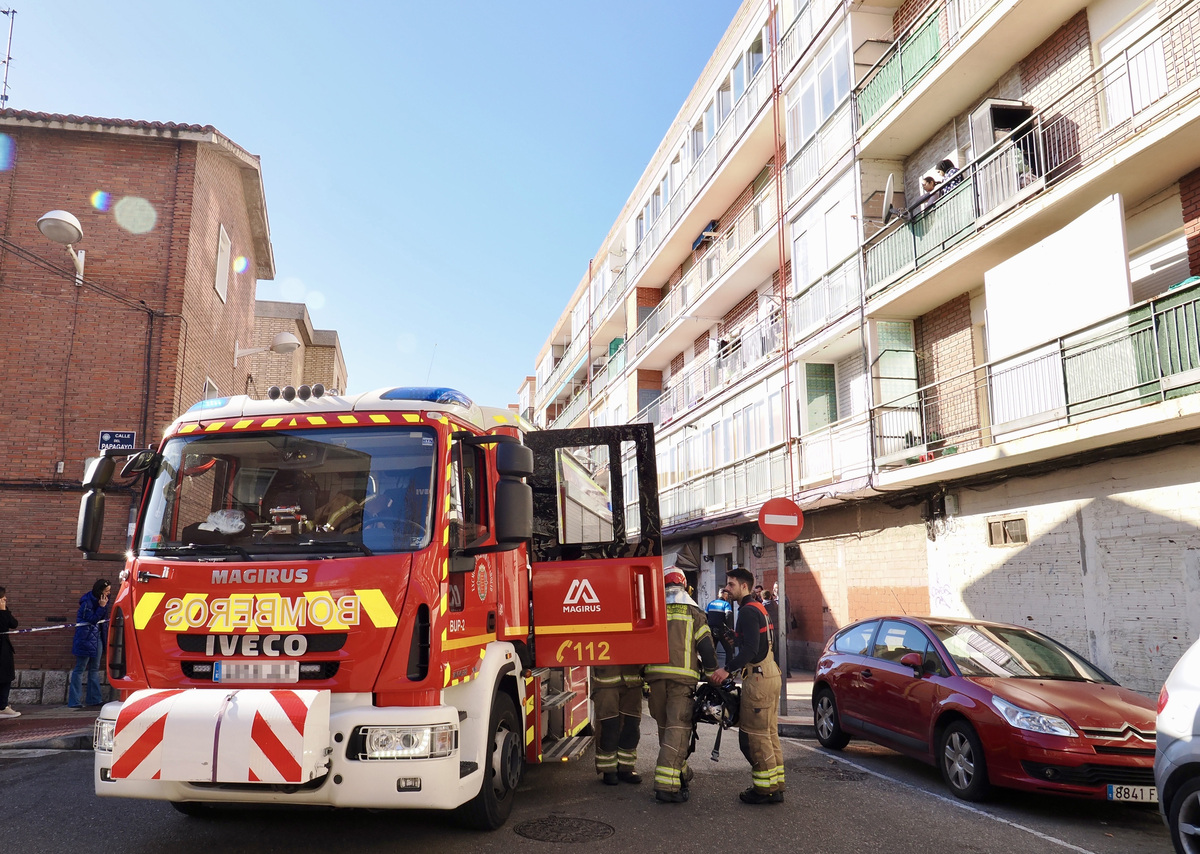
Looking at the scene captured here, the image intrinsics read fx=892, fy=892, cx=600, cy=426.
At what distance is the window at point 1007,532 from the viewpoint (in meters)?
13.0

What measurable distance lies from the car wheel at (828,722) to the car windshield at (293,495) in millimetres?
5991

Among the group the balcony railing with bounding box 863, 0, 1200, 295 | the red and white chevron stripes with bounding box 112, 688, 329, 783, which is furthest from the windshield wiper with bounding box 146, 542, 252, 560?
the balcony railing with bounding box 863, 0, 1200, 295

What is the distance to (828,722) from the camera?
9.45 meters

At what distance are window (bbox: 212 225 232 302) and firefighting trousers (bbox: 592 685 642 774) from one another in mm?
12971

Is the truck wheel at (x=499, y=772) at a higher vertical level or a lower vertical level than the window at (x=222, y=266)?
lower

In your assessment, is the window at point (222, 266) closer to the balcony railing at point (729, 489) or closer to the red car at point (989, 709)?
the balcony railing at point (729, 489)

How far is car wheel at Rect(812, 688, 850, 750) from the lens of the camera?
926cm

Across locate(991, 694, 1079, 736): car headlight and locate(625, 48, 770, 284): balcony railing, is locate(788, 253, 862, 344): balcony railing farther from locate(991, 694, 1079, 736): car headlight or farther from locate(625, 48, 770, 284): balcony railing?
locate(991, 694, 1079, 736): car headlight

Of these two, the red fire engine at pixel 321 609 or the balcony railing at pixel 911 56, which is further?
the balcony railing at pixel 911 56

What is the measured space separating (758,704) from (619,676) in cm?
106

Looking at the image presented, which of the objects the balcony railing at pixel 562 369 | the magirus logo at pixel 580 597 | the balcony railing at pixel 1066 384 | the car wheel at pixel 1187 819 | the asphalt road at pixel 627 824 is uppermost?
the balcony railing at pixel 562 369

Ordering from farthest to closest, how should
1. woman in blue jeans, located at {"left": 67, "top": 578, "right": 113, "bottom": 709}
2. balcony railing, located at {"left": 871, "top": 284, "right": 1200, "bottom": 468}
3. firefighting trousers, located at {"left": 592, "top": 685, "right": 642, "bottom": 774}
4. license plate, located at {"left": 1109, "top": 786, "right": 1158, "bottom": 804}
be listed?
woman in blue jeans, located at {"left": 67, "top": 578, "right": 113, "bottom": 709} < balcony railing, located at {"left": 871, "top": 284, "right": 1200, "bottom": 468} < firefighting trousers, located at {"left": 592, "top": 685, "right": 642, "bottom": 774} < license plate, located at {"left": 1109, "top": 786, "right": 1158, "bottom": 804}

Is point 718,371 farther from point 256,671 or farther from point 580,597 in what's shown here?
point 256,671

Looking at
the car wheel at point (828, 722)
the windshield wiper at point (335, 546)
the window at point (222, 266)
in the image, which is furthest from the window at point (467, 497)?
the window at point (222, 266)
